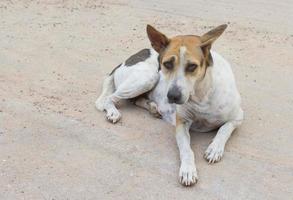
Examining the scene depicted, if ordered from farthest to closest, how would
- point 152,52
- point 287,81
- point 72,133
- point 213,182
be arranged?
point 287,81 < point 152,52 < point 72,133 < point 213,182

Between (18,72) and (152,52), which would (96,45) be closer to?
(18,72)

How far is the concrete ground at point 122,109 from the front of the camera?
418 centimetres

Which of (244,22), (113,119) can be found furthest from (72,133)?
(244,22)

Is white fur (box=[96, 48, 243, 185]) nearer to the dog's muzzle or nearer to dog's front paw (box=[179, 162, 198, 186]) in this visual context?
dog's front paw (box=[179, 162, 198, 186])

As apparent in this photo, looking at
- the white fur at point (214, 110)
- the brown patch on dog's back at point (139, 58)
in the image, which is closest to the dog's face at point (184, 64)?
the white fur at point (214, 110)

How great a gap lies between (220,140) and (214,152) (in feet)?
0.52

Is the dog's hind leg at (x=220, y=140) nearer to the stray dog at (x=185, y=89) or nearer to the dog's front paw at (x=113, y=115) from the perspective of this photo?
the stray dog at (x=185, y=89)

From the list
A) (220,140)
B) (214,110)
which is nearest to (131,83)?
(214,110)

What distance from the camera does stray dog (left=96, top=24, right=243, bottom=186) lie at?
13.9 ft

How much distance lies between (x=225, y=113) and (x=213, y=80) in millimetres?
297

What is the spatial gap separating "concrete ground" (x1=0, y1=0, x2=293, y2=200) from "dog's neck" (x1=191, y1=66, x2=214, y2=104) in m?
0.39

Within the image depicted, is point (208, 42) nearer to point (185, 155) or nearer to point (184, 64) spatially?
point (184, 64)

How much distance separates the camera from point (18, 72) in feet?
19.7

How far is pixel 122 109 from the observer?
17.5 ft
